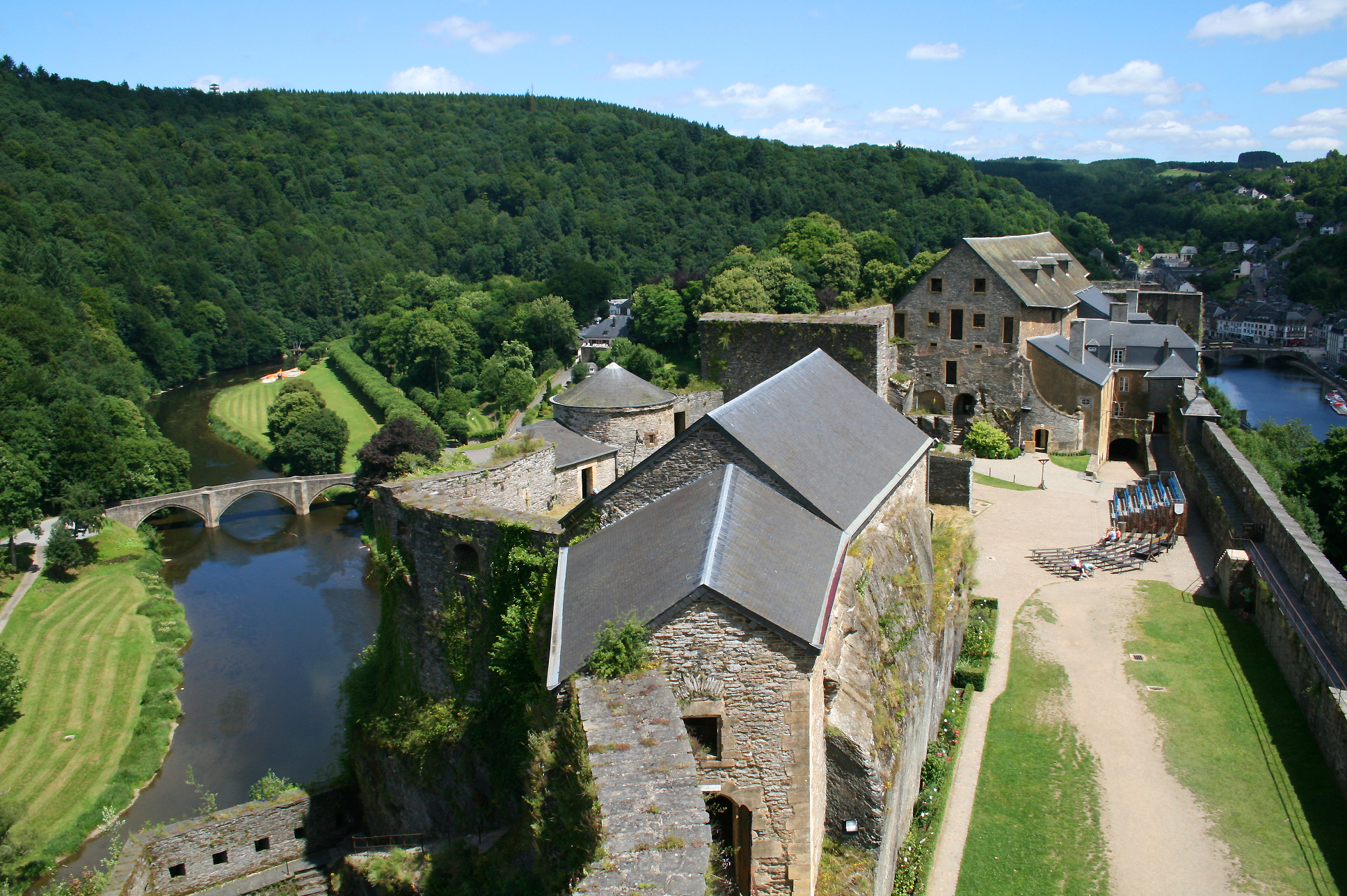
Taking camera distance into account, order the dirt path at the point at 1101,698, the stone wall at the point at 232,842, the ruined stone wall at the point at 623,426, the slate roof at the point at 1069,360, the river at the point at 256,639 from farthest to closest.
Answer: the slate roof at the point at 1069,360
the river at the point at 256,639
the ruined stone wall at the point at 623,426
the stone wall at the point at 232,842
the dirt path at the point at 1101,698

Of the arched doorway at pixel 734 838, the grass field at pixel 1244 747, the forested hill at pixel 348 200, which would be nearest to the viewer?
the arched doorway at pixel 734 838

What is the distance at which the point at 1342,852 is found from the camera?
1408 cm

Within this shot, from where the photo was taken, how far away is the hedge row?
60072 millimetres

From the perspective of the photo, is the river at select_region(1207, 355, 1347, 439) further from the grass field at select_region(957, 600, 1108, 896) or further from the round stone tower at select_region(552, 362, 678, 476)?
the round stone tower at select_region(552, 362, 678, 476)

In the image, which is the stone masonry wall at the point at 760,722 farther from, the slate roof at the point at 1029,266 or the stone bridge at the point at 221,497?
the stone bridge at the point at 221,497

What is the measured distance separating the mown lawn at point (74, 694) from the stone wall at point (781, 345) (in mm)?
19839

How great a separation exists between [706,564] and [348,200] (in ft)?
424

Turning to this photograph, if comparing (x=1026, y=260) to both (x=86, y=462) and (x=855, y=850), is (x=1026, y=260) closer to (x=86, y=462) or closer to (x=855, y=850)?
(x=855, y=850)

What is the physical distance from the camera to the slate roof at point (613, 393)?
74.7 feet

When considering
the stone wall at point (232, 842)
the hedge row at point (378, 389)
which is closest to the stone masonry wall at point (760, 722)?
the stone wall at point (232, 842)

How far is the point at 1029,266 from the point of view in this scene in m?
40.2

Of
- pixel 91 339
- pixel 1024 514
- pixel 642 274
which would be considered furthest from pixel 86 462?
pixel 642 274

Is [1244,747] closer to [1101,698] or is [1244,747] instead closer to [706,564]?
[1101,698]

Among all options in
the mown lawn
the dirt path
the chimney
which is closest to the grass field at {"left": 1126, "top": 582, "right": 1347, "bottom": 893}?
the dirt path
